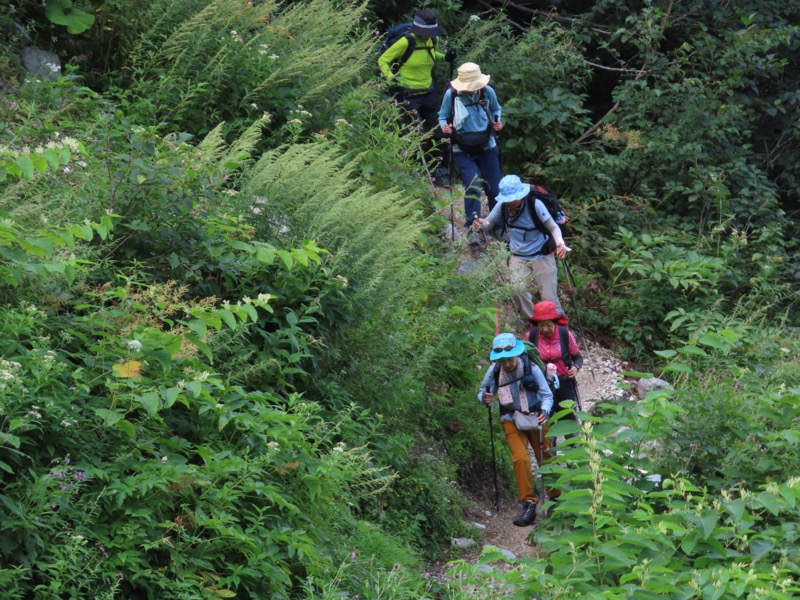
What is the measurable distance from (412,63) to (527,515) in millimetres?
6493

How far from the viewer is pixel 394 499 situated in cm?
767

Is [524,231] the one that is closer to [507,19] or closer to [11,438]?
[507,19]

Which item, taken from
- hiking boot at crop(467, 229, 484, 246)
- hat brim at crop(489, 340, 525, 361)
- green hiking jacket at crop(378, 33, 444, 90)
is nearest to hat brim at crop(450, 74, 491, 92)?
green hiking jacket at crop(378, 33, 444, 90)

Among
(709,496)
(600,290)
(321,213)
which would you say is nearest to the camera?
(709,496)

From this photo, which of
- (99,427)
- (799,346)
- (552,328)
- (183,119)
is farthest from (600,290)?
(99,427)

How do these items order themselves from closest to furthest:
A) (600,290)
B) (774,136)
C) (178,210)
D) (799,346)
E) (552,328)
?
1. (178,210)
2. (552,328)
3. (799,346)
4. (600,290)
5. (774,136)

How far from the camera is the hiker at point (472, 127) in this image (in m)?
11.6

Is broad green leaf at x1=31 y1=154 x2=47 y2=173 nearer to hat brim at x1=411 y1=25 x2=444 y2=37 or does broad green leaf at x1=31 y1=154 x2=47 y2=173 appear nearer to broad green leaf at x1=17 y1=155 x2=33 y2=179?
broad green leaf at x1=17 y1=155 x2=33 y2=179

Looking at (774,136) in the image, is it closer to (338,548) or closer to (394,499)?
(394,499)

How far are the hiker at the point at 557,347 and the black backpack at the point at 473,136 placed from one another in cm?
340

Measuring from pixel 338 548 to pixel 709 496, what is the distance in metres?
2.25

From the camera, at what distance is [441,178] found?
44.5ft

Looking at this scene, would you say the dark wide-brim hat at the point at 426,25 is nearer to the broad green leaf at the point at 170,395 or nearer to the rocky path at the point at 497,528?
the rocky path at the point at 497,528

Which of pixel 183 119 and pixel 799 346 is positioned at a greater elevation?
pixel 183 119
